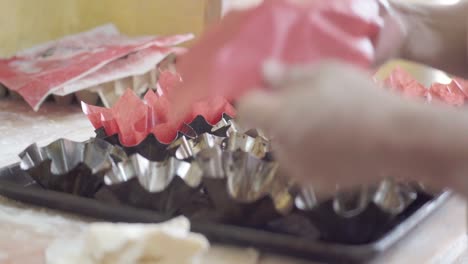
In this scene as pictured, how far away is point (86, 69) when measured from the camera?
1.03 m

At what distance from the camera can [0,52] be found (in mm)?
1194

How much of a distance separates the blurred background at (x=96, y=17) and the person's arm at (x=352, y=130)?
31.7 inches

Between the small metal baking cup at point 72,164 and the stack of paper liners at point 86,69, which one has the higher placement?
the small metal baking cup at point 72,164

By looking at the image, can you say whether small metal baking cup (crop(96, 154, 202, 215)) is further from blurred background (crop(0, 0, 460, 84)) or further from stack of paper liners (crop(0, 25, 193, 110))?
blurred background (crop(0, 0, 460, 84))

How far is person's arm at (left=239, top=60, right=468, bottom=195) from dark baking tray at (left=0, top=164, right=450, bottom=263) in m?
0.11

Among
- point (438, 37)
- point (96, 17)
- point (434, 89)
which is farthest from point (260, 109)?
point (96, 17)

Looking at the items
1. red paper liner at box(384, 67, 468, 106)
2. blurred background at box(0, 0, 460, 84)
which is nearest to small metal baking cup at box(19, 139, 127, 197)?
red paper liner at box(384, 67, 468, 106)

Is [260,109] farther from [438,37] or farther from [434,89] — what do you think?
[434,89]

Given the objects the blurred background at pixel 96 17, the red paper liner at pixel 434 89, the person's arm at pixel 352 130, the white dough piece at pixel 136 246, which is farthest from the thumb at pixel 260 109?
the blurred background at pixel 96 17

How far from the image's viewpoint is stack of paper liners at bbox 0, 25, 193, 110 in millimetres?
1013

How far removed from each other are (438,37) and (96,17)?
90 centimetres

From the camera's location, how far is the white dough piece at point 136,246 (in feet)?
1.51

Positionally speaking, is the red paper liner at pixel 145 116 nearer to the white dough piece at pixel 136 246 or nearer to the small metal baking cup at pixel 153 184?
the small metal baking cup at pixel 153 184

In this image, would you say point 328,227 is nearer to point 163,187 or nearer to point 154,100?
A: point 163,187
